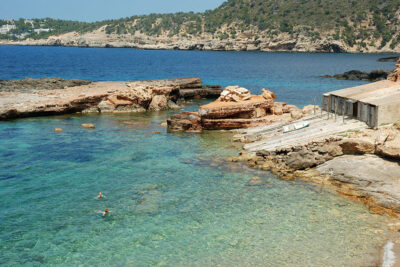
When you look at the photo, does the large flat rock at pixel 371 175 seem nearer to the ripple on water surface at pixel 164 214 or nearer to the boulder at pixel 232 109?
the ripple on water surface at pixel 164 214

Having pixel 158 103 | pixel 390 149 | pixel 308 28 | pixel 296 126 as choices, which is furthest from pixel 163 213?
pixel 308 28

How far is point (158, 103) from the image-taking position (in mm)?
33375

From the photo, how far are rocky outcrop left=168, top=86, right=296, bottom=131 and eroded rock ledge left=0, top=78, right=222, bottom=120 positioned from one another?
8.05 metres

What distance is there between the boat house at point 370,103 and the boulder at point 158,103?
1519cm

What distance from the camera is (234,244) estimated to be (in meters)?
11.3

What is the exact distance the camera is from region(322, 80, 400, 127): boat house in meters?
16.3

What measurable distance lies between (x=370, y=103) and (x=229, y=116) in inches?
405

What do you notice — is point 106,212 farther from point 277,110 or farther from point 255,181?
point 277,110

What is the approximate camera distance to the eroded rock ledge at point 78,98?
2891 centimetres

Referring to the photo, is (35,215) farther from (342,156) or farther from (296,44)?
(296,44)

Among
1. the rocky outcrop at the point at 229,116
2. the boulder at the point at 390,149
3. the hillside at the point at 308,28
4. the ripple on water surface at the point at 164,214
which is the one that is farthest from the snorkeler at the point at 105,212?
the hillside at the point at 308,28

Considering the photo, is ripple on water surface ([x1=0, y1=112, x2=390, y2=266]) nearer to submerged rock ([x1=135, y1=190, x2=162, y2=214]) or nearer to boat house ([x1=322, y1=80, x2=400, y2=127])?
submerged rock ([x1=135, y1=190, x2=162, y2=214])

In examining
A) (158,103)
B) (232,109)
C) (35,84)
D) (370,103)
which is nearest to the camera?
(370,103)

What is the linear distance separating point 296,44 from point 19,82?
140m
